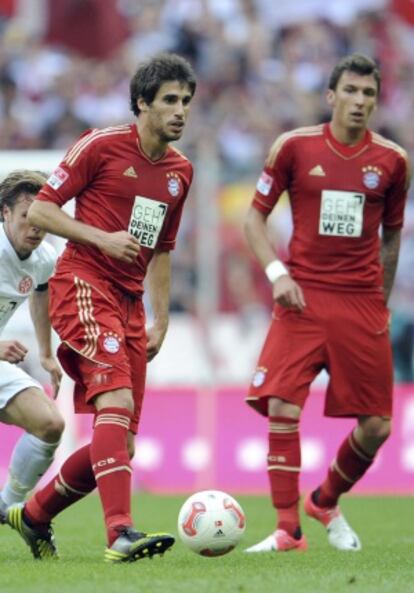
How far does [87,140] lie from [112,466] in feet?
5.05

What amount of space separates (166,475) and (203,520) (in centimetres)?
688

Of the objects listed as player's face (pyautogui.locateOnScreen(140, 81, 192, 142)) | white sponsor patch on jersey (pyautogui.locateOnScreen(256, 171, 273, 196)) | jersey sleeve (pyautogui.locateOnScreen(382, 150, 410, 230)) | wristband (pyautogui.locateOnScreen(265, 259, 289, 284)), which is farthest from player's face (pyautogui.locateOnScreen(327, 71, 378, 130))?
player's face (pyautogui.locateOnScreen(140, 81, 192, 142))

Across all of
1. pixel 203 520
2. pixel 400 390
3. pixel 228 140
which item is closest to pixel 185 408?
pixel 400 390

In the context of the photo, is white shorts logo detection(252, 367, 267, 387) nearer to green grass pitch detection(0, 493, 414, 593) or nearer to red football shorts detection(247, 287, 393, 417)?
red football shorts detection(247, 287, 393, 417)

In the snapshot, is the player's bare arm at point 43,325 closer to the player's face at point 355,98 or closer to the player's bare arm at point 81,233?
the player's bare arm at point 81,233

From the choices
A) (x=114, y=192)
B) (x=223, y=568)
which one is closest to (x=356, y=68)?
(x=114, y=192)

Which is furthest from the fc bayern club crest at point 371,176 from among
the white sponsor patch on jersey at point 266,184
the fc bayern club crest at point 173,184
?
the fc bayern club crest at point 173,184

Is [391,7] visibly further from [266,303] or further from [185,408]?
[185,408]

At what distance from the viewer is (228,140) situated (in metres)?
16.7

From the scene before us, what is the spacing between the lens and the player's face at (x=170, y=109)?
290 inches

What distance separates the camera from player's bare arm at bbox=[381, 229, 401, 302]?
29.2 ft

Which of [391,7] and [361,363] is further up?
[391,7]

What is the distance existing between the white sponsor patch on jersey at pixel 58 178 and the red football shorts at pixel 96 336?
0.41 m

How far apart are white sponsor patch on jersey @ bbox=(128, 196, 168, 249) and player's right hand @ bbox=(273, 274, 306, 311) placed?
3.35 ft
